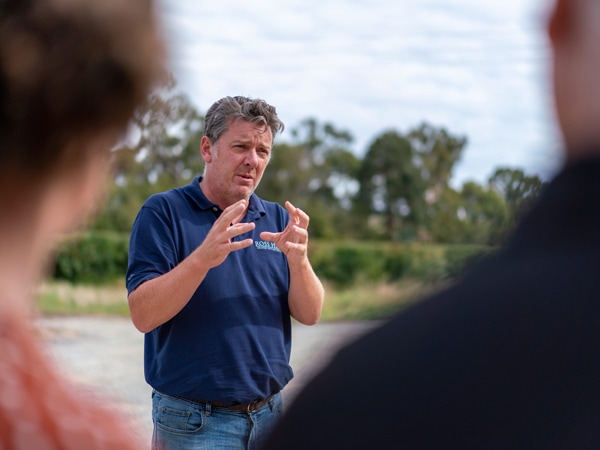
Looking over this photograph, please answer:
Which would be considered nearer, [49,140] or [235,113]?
[49,140]

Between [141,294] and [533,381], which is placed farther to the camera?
[141,294]

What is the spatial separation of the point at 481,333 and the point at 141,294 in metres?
1.70

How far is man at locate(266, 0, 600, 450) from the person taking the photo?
81 centimetres

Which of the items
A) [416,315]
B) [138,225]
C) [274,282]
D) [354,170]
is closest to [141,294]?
[138,225]

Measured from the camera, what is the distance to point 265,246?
2619mm

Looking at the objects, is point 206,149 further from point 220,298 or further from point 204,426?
point 204,426

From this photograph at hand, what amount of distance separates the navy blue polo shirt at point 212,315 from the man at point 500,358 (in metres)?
1.61

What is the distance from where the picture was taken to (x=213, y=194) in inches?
105

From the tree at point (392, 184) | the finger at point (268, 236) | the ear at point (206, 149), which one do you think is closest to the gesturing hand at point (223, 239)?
the finger at point (268, 236)

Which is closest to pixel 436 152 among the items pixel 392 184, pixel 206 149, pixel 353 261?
pixel 392 184

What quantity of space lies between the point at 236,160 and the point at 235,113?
0.49ft

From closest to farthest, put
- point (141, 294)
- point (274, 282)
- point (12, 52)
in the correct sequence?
point (12, 52)
point (141, 294)
point (274, 282)

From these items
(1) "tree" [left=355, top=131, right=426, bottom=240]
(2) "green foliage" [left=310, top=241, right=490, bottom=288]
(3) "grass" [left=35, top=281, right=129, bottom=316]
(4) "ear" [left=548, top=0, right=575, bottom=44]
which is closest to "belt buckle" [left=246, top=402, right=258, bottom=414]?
(4) "ear" [left=548, top=0, right=575, bottom=44]

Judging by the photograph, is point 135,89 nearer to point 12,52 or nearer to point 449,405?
point 12,52
